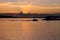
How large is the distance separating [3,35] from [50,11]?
0.40m

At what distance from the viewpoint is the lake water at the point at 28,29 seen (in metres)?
0.93

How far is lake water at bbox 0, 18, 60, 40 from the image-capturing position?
929 mm

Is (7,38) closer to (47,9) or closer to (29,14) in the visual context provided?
(29,14)

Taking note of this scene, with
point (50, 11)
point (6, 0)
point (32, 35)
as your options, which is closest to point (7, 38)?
point (32, 35)

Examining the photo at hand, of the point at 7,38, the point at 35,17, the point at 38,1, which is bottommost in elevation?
the point at 7,38

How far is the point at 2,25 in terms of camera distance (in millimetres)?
996

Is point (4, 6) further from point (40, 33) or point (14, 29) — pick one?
point (40, 33)

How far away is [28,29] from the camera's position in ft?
3.22

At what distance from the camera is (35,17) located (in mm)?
991

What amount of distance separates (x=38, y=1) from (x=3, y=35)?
0.36m

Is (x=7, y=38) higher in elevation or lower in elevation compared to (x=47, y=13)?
lower

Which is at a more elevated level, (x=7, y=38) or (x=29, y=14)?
(x=29, y=14)

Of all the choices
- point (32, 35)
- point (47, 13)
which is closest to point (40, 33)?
point (32, 35)

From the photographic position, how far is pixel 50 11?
100 cm
